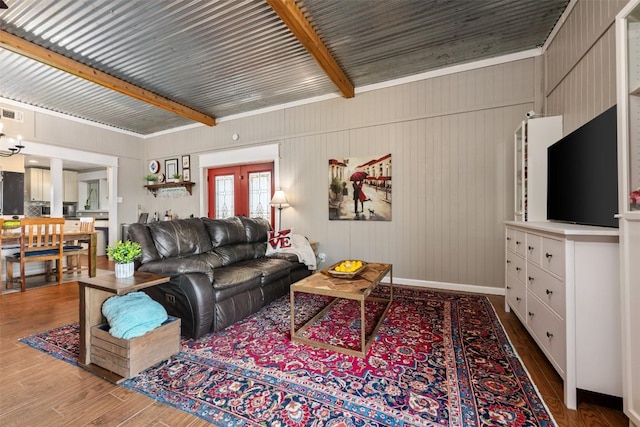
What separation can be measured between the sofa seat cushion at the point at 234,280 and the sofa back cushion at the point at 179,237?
0.39 meters

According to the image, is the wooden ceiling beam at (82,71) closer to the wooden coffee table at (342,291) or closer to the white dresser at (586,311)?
the wooden coffee table at (342,291)

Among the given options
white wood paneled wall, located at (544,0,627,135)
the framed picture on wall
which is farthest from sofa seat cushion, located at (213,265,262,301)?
the framed picture on wall

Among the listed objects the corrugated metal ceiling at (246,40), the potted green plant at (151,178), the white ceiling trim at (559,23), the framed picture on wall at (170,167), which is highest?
the corrugated metal ceiling at (246,40)

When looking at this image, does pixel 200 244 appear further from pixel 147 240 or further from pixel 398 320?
pixel 398 320

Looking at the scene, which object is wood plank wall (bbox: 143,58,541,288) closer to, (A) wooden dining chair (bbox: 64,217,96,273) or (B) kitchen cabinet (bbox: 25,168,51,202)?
(A) wooden dining chair (bbox: 64,217,96,273)

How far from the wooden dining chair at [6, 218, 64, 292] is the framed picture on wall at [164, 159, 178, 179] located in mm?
2305

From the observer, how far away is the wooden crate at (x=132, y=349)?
1.66 m

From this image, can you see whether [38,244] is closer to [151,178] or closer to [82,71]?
[82,71]

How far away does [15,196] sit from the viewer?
15.7ft

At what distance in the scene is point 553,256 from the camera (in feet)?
5.26

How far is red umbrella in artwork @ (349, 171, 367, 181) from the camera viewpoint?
4031mm

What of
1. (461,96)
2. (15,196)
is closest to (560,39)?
(461,96)

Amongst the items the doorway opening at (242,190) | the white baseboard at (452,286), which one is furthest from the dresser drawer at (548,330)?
the doorway opening at (242,190)

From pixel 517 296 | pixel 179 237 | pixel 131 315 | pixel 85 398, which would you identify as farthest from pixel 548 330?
pixel 179 237
